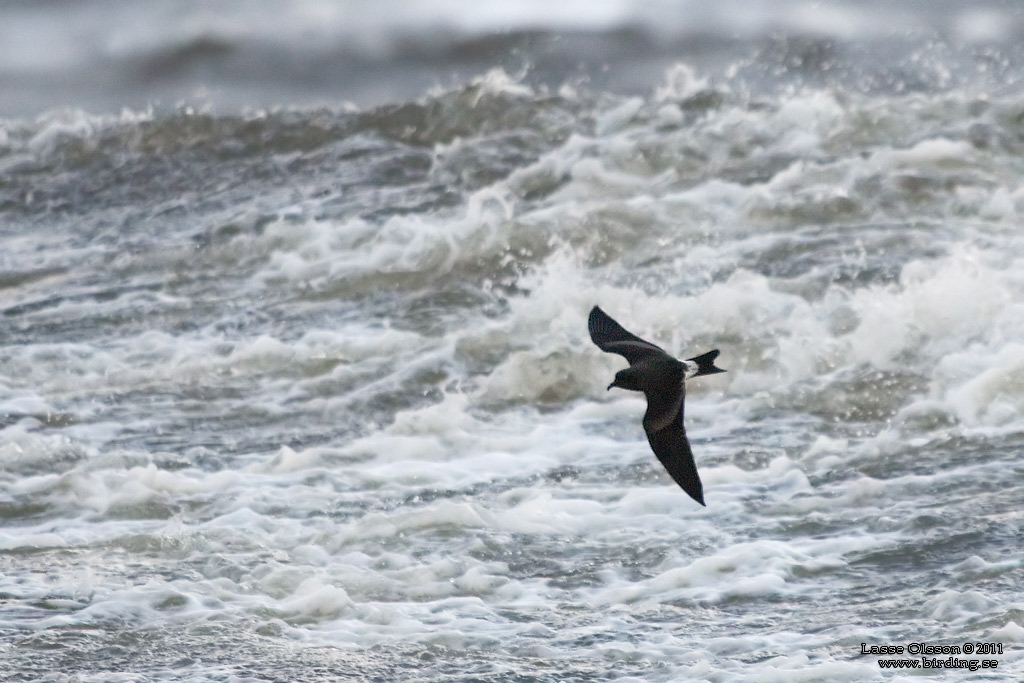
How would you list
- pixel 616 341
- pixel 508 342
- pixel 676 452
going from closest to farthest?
pixel 676 452, pixel 616 341, pixel 508 342

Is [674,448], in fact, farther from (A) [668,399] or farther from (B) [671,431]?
(A) [668,399]

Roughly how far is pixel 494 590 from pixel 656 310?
8.48 ft

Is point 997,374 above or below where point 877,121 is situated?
below

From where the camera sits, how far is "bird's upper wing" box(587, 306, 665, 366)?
4539mm

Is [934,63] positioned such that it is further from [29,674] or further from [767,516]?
[29,674]

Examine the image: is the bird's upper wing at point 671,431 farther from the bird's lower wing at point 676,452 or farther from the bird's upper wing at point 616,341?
the bird's upper wing at point 616,341

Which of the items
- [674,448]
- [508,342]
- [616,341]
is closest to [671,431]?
[674,448]

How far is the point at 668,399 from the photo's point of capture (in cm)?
423

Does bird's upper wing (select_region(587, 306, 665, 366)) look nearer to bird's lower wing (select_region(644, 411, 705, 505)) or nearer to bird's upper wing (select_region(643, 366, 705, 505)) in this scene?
bird's upper wing (select_region(643, 366, 705, 505))

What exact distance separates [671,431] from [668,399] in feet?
0.34

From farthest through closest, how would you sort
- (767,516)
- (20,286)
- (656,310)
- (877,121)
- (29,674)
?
1. (877,121)
2. (20,286)
3. (656,310)
4. (767,516)
5. (29,674)

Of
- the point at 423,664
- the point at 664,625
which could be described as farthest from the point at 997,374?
the point at 423,664

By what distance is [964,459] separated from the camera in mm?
5559

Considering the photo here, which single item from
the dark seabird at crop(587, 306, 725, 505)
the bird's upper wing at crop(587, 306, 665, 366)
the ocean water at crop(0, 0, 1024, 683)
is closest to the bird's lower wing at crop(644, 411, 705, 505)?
the dark seabird at crop(587, 306, 725, 505)
